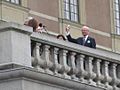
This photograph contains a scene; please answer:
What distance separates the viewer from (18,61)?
1667 centimetres

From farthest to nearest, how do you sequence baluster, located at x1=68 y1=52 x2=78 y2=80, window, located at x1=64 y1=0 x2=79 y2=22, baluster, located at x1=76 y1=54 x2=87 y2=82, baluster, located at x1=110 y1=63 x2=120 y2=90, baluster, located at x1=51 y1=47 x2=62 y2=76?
1. window, located at x1=64 y1=0 x2=79 y2=22
2. baluster, located at x1=110 y1=63 x2=120 y2=90
3. baluster, located at x1=76 y1=54 x2=87 y2=82
4. baluster, located at x1=68 y1=52 x2=78 y2=80
5. baluster, located at x1=51 y1=47 x2=62 y2=76

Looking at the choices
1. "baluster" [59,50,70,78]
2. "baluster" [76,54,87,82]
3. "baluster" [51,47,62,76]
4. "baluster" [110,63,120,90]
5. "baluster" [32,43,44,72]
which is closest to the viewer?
"baluster" [32,43,44,72]

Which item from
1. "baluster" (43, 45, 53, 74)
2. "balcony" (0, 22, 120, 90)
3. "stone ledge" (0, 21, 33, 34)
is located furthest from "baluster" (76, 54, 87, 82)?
"stone ledge" (0, 21, 33, 34)

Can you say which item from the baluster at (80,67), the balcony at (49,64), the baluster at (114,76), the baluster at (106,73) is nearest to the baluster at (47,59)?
the balcony at (49,64)

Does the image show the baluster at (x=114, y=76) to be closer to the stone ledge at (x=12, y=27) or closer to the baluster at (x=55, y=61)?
the baluster at (x=55, y=61)

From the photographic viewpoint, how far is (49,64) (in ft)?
56.6

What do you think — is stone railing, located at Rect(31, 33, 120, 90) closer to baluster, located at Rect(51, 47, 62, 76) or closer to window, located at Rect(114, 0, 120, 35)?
baluster, located at Rect(51, 47, 62, 76)

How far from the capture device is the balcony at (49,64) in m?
16.5

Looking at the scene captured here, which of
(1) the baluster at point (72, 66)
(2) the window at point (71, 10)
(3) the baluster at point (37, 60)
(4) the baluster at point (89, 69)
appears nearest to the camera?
(3) the baluster at point (37, 60)

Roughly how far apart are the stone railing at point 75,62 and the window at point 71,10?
711 inches

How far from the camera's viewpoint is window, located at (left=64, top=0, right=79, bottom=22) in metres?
36.9

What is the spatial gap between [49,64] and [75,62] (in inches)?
34.6

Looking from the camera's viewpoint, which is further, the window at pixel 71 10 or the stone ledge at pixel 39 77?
the window at pixel 71 10

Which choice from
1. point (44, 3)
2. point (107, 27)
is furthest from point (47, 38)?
point (107, 27)
